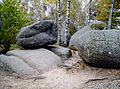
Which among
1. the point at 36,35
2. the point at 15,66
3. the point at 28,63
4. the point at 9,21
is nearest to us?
the point at 15,66

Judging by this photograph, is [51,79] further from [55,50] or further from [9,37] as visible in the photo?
[9,37]

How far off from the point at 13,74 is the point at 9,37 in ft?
12.2

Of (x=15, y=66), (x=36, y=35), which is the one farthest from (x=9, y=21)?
(x=15, y=66)

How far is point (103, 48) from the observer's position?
4613 millimetres

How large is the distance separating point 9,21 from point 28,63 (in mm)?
3848

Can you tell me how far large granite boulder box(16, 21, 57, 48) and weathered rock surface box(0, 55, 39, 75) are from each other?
1.84 metres

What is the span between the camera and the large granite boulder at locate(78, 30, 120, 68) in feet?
14.9

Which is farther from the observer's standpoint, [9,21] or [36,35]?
[9,21]

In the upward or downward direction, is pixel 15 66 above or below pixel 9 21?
below

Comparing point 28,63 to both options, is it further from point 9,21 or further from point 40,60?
point 9,21

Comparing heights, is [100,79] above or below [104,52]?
below

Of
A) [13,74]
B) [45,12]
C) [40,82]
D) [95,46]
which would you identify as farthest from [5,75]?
[45,12]

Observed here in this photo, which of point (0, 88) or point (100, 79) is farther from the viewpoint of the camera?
point (100, 79)

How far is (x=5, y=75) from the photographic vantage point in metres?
4.74
